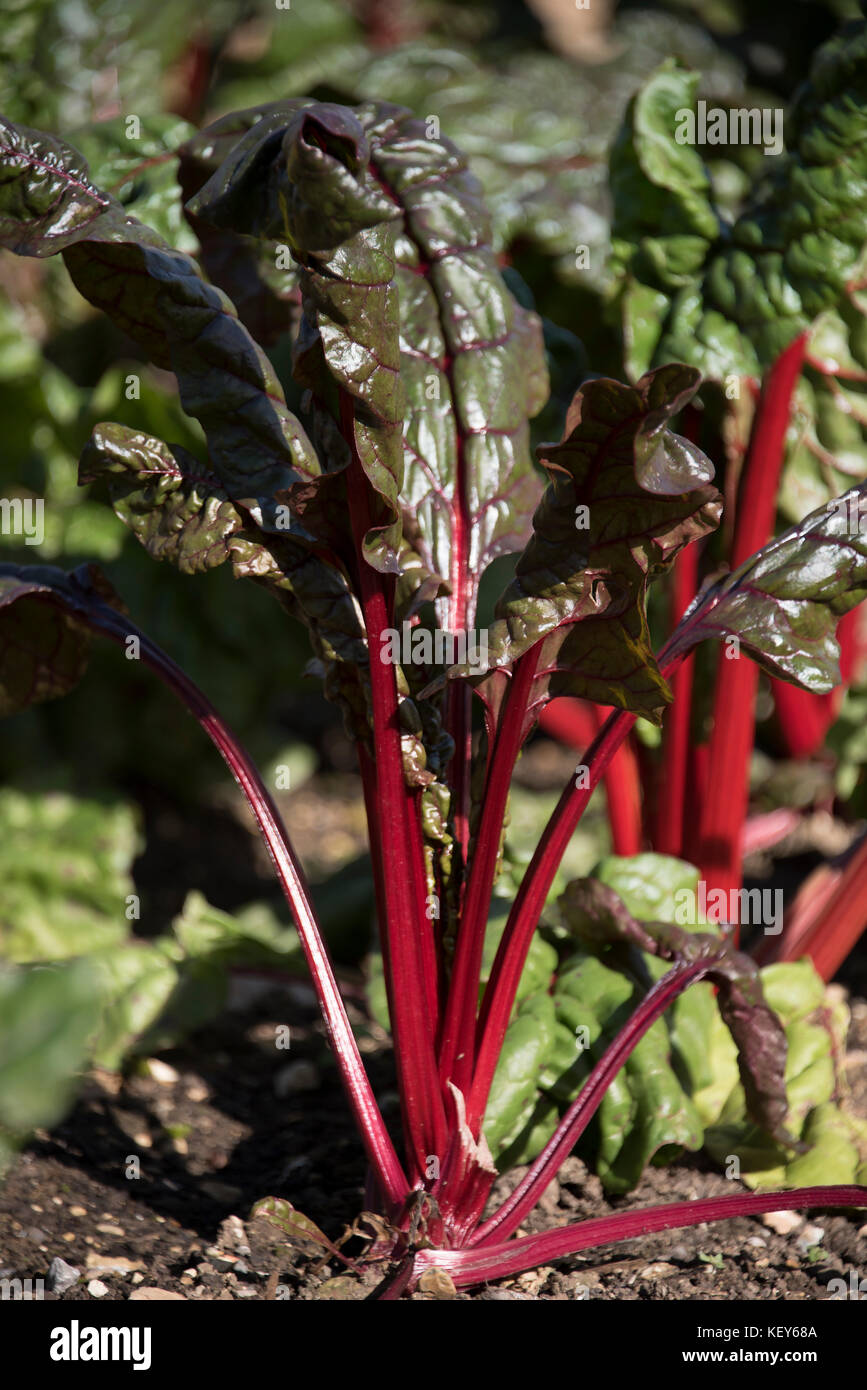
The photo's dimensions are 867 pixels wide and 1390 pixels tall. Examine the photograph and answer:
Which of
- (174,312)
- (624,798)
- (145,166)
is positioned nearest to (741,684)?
(624,798)

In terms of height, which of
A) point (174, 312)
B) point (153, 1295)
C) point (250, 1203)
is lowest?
point (250, 1203)

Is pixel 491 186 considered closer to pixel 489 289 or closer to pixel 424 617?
pixel 489 289

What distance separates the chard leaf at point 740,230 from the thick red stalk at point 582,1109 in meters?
0.96

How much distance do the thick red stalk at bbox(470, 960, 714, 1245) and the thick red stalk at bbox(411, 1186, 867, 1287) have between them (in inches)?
1.4

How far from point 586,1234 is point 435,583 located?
2.58ft

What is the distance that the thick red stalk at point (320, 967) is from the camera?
1.48 metres

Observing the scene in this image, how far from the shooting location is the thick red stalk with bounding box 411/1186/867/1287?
1413 millimetres

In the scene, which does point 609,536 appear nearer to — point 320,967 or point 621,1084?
point 320,967

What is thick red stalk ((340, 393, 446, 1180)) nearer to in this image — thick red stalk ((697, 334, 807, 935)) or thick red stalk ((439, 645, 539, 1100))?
thick red stalk ((439, 645, 539, 1100))

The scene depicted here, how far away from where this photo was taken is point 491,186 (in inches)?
109

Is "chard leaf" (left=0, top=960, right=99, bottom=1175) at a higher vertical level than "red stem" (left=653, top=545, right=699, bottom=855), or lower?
higher

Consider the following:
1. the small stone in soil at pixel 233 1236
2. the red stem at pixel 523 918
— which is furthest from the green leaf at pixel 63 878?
the red stem at pixel 523 918

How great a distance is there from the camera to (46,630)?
174 cm

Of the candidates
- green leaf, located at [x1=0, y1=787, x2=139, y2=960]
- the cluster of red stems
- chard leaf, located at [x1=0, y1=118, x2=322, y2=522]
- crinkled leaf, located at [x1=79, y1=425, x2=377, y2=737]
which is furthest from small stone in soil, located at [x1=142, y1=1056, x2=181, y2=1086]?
chard leaf, located at [x1=0, y1=118, x2=322, y2=522]
